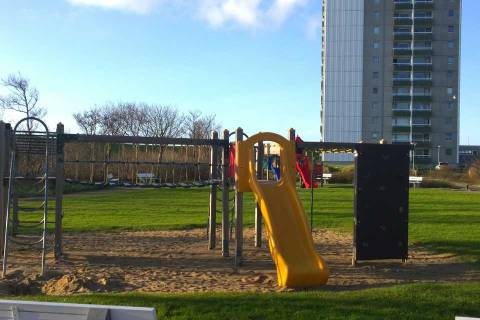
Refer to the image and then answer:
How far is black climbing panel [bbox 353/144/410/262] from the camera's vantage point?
9.44 m

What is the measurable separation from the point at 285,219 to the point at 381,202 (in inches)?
77.1

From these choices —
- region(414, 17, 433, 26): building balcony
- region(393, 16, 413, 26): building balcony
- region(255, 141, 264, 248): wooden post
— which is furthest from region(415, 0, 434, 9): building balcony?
region(255, 141, 264, 248): wooden post

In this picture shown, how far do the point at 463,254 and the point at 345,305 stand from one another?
211 inches

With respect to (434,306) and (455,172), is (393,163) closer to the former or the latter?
(434,306)

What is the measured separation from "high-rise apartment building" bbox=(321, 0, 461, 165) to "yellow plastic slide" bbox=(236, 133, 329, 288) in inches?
3278

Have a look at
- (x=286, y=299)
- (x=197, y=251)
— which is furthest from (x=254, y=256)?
(x=286, y=299)

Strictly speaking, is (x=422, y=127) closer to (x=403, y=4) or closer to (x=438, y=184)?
(x=403, y=4)

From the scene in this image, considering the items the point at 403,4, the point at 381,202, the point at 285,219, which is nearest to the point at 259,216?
the point at 381,202

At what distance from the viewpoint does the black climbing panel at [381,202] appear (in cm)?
944

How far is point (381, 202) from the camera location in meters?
9.53

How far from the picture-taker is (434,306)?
5953 millimetres

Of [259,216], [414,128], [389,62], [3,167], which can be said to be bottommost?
[259,216]

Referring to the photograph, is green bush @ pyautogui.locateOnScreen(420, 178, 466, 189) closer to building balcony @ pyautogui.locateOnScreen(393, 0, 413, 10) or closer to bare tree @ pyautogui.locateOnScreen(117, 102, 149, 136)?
bare tree @ pyautogui.locateOnScreen(117, 102, 149, 136)

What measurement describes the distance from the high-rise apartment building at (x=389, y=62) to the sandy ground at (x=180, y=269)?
80.9 metres
